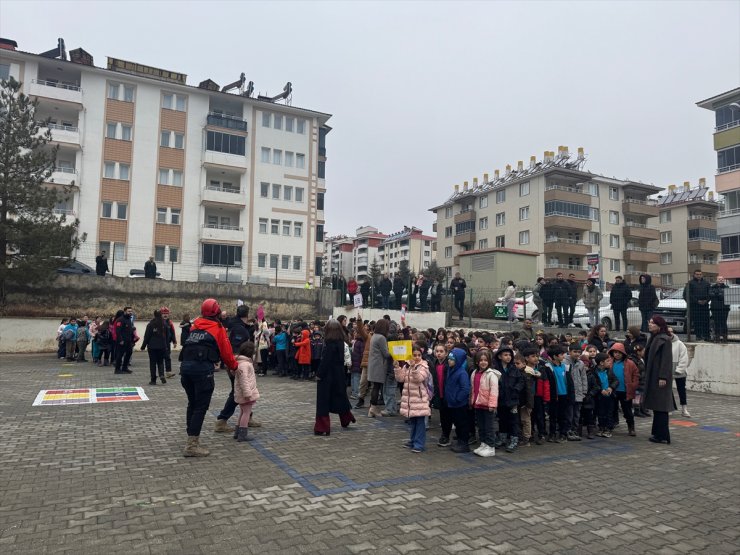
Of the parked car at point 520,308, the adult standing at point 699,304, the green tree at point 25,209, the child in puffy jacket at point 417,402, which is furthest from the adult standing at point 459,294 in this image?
the green tree at point 25,209

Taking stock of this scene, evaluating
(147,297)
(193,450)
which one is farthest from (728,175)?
(193,450)

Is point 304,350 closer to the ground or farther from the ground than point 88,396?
farther from the ground

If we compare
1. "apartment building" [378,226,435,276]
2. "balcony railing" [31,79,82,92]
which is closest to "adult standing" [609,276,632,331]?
"balcony railing" [31,79,82,92]

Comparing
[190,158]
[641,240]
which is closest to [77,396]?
[190,158]

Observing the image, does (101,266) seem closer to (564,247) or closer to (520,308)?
(520,308)

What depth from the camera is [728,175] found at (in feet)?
126

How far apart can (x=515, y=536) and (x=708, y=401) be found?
33.5 ft

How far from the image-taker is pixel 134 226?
3750 cm

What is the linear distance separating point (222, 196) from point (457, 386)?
3604cm

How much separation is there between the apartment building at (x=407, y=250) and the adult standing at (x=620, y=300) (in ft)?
328

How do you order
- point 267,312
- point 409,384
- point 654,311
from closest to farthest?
point 409,384 < point 654,311 < point 267,312

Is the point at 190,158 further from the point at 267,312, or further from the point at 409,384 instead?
the point at 409,384

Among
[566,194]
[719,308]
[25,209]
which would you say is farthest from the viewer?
[566,194]

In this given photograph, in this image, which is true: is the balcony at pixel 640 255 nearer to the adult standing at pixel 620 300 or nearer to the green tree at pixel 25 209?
the adult standing at pixel 620 300
